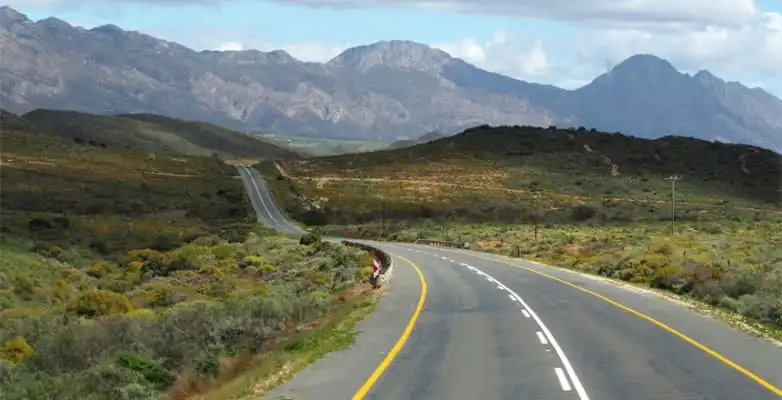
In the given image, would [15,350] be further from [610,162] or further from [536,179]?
[610,162]

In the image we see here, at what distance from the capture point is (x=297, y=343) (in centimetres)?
1820

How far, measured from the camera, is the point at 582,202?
108 m

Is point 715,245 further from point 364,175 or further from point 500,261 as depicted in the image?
point 364,175

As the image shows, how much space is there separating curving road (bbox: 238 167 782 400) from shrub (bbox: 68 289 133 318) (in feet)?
31.4

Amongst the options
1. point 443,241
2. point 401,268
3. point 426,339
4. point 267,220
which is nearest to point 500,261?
point 401,268

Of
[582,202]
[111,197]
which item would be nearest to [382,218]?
[582,202]

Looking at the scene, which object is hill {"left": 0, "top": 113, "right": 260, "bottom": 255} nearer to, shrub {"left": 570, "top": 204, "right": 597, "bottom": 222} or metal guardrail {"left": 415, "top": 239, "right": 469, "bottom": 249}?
metal guardrail {"left": 415, "top": 239, "right": 469, "bottom": 249}

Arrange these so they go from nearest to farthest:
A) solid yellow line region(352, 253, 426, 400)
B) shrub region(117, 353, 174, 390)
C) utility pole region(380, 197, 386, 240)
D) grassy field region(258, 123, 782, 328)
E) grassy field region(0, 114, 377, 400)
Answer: solid yellow line region(352, 253, 426, 400)
shrub region(117, 353, 174, 390)
grassy field region(0, 114, 377, 400)
grassy field region(258, 123, 782, 328)
utility pole region(380, 197, 386, 240)

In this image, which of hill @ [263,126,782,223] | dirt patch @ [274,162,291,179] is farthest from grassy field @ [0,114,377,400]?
dirt patch @ [274,162,291,179]

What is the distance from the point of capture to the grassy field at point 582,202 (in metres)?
37.2

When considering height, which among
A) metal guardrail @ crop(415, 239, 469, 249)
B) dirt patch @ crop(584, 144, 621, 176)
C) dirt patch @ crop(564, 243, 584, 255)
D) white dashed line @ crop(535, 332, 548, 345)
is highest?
dirt patch @ crop(584, 144, 621, 176)

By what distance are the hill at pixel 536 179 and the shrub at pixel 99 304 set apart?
6659 centimetres

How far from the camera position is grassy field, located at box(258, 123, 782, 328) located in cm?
3722

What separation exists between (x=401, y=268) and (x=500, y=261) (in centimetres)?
913
